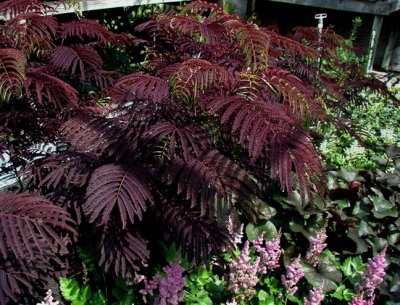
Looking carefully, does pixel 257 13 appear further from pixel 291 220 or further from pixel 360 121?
pixel 291 220

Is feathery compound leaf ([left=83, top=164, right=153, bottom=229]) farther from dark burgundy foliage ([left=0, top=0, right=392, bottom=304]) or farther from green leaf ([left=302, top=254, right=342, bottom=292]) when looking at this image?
green leaf ([left=302, top=254, right=342, bottom=292])

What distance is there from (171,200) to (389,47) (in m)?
5.67

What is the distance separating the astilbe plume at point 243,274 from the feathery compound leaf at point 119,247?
0.42m

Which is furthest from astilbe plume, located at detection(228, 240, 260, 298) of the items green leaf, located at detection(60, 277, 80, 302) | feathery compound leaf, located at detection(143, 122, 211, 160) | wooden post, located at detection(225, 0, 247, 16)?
wooden post, located at detection(225, 0, 247, 16)

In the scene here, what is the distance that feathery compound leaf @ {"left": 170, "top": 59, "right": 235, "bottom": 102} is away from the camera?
1.36m

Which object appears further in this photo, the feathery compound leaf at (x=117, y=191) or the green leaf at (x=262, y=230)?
the green leaf at (x=262, y=230)

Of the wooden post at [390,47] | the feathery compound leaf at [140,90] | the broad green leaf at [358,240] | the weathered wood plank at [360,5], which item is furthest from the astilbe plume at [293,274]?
the wooden post at [390,47]

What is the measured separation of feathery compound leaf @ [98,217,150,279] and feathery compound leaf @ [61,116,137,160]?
0.25 m

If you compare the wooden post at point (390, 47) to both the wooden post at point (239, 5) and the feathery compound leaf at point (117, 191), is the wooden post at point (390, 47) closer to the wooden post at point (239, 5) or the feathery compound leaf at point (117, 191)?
the wooden post at point (239, 5)

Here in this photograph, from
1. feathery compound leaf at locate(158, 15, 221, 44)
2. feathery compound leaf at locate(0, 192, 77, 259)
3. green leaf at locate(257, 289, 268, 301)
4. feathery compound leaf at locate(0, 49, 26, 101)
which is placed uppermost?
feathery compound leaf at locate(158, 15, 221, 44)

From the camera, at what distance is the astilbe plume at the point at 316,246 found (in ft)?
5.95

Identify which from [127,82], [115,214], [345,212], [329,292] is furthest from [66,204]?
[345,212]

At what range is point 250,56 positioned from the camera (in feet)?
5.11

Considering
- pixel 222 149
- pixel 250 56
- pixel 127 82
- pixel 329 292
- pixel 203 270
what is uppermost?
pixel 250 56
